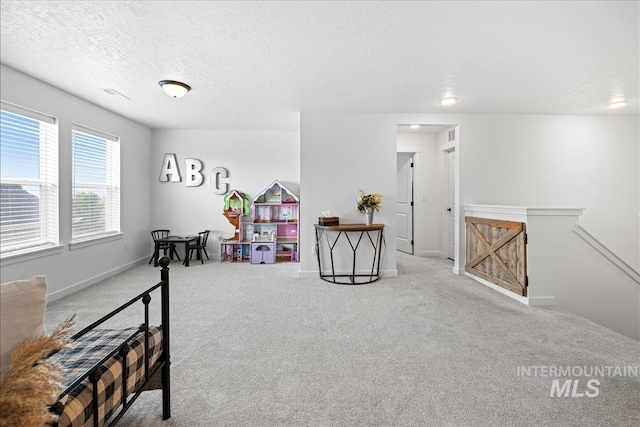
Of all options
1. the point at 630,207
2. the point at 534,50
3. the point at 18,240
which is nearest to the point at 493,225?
the point at 534,50

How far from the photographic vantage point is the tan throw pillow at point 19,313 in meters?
0.76

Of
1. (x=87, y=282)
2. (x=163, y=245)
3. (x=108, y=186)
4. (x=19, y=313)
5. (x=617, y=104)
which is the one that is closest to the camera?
(x=19, y=313)

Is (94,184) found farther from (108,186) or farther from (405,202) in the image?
(405,202)

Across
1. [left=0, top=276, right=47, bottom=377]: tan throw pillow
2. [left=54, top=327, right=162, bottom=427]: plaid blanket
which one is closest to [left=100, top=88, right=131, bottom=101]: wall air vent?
[left=54, top=327, right=162, bottom=427]: plaid blanket

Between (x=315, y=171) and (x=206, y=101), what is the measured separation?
1792 mm

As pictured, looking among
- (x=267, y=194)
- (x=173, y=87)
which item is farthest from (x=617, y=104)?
(x=173, y=87)

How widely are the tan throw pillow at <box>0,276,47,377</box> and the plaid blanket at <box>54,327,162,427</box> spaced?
0.18 m

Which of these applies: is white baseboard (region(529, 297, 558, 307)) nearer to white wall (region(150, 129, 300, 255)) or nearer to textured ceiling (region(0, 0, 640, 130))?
textured ceiling (region(0, 0, 640, 130))

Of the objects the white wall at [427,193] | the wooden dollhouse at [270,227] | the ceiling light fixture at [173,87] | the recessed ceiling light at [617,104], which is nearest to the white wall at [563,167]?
the recessed ceiling light at [617,104]

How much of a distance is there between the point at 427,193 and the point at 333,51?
13.5 feet

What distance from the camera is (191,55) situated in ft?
8.75

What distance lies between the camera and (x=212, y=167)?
5.69 meters

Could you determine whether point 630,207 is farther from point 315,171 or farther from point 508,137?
point 315,171

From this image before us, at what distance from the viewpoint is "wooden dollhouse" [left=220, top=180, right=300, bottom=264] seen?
544 centimetres
